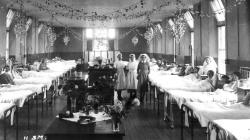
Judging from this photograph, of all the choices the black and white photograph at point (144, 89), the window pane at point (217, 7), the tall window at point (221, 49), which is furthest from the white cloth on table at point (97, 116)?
the window pane at point (217, 7)

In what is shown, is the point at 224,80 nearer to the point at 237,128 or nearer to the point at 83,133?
the point at 237,128

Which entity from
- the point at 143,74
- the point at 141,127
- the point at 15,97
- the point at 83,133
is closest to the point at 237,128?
the point at 83,133

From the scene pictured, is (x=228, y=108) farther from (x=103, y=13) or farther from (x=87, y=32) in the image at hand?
(x=87, y=32)

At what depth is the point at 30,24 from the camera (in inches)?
809

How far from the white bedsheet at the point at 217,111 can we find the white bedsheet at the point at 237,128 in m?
0.51

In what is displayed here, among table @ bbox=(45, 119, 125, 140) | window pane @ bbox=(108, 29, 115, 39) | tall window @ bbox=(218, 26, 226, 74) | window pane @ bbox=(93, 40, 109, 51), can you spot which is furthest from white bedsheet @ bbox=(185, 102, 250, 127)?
window pane @ bbox=(108, 29, 115, 39)

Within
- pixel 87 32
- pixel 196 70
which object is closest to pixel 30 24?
pixel 87 32

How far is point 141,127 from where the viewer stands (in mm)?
7703

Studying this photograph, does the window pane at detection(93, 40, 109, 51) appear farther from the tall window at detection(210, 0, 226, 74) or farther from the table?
the table

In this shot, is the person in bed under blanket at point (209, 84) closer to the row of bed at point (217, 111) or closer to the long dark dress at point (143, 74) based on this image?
the row of bed at point (217, 111)

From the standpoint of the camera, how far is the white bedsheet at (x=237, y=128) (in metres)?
3.48

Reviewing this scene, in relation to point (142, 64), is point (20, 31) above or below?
above

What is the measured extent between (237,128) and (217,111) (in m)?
1.06

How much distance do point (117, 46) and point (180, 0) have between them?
19309 millimetres
